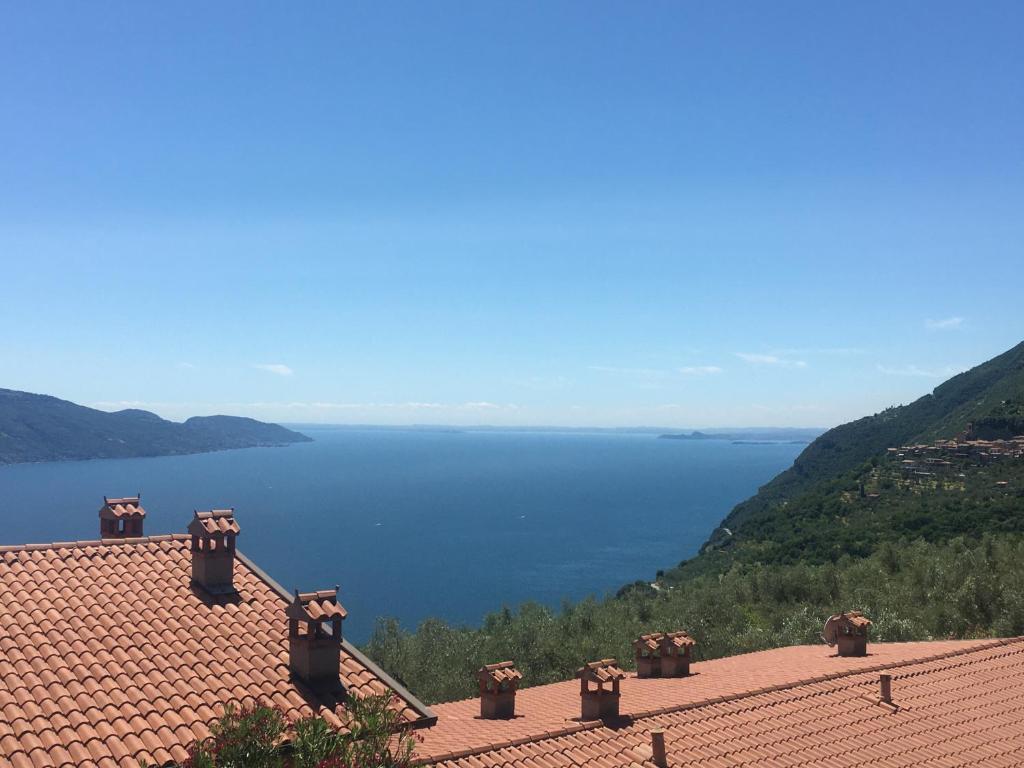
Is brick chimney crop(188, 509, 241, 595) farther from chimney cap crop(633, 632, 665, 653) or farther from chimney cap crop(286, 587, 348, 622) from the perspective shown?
chimney cap crop(633, 632, 665, 653)

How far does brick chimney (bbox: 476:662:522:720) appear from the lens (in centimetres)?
1278

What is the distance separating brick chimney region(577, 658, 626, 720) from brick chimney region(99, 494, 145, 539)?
8.29 m

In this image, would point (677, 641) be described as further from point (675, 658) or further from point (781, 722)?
point (781, 722)

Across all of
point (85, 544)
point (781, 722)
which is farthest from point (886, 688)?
point (85, 544)

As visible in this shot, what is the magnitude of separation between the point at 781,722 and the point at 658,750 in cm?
278

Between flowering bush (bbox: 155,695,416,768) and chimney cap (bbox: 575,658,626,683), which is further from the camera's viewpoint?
chimney cap (bbox: 575,658,626,683)

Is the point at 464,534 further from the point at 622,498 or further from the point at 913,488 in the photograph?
the point at 913,488

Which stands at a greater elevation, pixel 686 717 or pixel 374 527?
pixel 686 717

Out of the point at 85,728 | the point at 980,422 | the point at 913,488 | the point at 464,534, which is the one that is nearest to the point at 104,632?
the point at 85,728

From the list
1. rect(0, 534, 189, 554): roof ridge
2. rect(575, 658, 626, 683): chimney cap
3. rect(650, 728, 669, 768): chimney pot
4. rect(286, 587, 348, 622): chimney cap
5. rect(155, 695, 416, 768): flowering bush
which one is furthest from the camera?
rect(0, 534, 189, 554): roof ridge

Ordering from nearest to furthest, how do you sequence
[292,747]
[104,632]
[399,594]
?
[292,747]
[104,632]
[399,594]

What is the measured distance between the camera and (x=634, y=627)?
30.6 meters

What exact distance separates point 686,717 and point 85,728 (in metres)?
8.15

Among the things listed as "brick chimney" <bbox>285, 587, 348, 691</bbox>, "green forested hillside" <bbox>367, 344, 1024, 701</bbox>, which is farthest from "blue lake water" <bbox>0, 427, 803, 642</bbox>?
"brick chimney" <bbox>285, 587, 348, 691</bbox>
